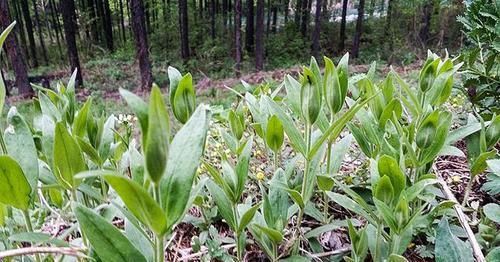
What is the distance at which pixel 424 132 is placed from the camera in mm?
770

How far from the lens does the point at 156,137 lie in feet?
1.32

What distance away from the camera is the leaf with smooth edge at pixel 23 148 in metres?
0.63

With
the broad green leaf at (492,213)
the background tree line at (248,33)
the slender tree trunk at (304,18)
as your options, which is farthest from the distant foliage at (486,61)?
the slender tree trunk at (304,18)

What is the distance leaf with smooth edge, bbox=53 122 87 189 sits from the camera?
1.92 ft

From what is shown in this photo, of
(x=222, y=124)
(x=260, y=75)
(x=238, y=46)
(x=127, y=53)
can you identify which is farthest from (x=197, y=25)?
(x=222, y=124)

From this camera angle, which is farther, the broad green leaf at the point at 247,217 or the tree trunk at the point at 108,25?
the tree trunk at the point at 108,25

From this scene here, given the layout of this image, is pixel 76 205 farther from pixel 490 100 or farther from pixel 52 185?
pixel 490 100

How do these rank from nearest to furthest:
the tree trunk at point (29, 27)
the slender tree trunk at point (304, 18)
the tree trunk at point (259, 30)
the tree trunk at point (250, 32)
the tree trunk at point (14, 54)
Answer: the tree trunk at point (14, 54) < the tree trunk at point (259, 30) < the tree trunk at point (250, 32) < the tree trunk at point (29, 27) < the slender tree trunk at point (304, 18)

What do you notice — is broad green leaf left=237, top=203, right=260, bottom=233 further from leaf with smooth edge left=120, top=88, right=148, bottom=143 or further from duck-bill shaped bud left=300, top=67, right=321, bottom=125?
leaf with smooth edge left=120, top=88, right=148, bottom=143

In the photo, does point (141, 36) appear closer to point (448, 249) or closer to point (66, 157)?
point (66, 157)

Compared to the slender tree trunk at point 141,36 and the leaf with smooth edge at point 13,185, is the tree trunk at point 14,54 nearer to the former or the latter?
the slender tree trunk at point 141,36

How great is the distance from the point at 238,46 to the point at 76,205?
15.5 metres

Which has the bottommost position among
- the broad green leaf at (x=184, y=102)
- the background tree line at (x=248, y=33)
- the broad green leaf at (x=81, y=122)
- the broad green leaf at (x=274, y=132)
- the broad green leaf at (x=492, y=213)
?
the background tree line at (x=248, y=33)

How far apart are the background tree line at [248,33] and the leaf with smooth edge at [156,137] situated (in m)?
15.0
